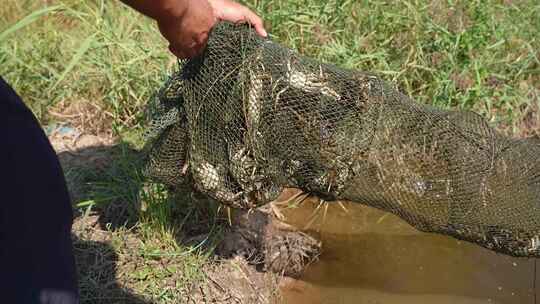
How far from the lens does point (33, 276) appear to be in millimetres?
1541

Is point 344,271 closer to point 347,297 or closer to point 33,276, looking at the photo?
point 347,297

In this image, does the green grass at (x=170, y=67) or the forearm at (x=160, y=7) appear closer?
the forearm at (x=160, y=7)

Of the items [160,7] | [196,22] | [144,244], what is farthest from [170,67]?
[160,7]

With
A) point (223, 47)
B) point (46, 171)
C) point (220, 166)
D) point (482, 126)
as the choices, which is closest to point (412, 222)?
point (482, 126)

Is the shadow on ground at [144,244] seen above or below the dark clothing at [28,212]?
below

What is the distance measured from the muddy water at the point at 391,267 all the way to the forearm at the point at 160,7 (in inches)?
66.1

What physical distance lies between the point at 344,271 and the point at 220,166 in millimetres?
1229

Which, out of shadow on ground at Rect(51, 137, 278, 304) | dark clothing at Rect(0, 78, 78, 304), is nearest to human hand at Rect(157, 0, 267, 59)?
dark clothing at Rect(0, 78, 78, 304)

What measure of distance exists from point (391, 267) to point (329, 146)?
50.7 inches

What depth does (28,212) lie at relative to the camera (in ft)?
5.01

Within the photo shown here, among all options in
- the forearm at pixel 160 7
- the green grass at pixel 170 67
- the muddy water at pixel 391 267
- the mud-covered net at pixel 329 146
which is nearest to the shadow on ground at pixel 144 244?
the green grass at pixel 170 67

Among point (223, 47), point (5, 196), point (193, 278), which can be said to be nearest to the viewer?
point (5, 196)

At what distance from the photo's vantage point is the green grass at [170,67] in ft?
8.82

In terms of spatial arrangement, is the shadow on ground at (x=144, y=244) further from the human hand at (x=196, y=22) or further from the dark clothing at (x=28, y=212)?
the dark clothing at (x=28, y=212)
